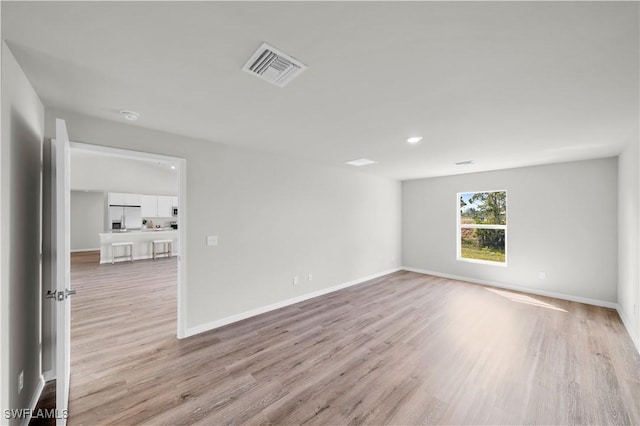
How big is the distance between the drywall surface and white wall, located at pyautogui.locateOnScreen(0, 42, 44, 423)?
22.8 inches

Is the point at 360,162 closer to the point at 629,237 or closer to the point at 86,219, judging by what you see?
the point at 629,237

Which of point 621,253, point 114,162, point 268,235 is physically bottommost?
point 621,253

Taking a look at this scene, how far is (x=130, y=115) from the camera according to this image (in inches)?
93.0

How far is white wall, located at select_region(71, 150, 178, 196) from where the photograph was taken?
789 cm

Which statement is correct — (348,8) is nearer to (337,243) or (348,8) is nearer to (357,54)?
(357,54)

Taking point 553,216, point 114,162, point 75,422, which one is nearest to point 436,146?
point 553,216

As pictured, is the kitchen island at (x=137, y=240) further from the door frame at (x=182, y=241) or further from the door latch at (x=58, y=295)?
the door latch at (x=58, y=295)

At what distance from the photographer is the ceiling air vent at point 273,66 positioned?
147 cm

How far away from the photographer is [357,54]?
147 cm

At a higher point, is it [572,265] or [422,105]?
[422,105]

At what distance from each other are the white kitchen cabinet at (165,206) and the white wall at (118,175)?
0.77ft

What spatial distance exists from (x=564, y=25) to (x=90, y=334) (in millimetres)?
→ 5057

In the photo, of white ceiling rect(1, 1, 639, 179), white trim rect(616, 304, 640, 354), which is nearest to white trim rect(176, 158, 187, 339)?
white ceiling rect(1, 1, 639, 179)

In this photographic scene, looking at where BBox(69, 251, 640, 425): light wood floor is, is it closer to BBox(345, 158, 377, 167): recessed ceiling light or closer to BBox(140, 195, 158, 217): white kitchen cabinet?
BBox(345, 158, 377, 167): recessed ceiling light
